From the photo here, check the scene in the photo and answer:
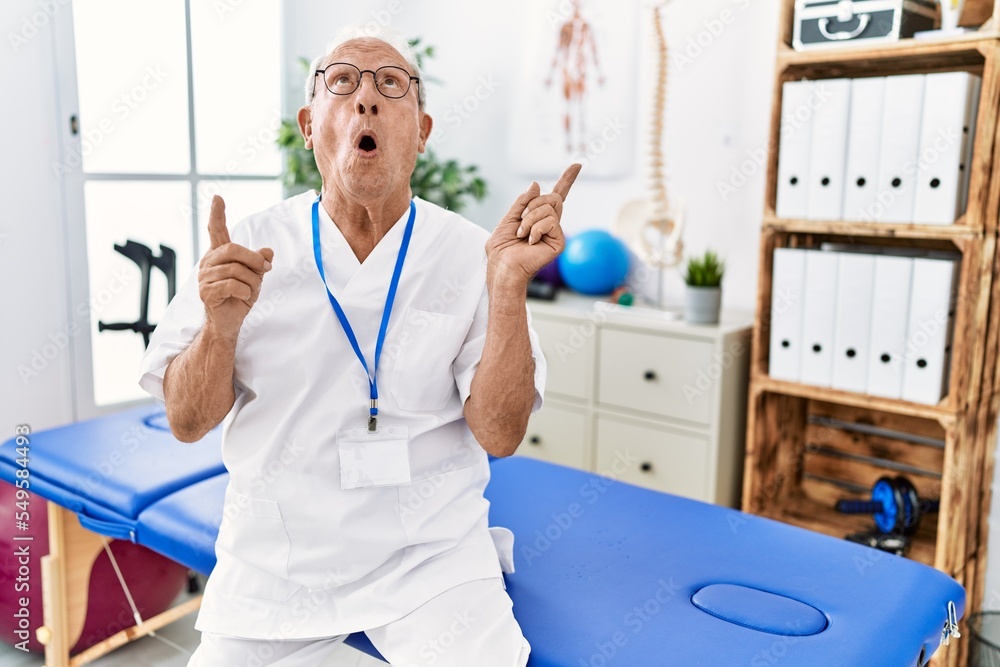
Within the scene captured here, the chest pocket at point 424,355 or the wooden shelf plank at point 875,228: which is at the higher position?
the wooden shelf plank at point 875,228

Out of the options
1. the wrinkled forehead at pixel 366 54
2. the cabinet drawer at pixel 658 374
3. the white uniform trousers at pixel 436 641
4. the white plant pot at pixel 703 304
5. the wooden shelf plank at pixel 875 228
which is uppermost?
the wrinkled forehead at pixel 366 54

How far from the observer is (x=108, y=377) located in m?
2.90

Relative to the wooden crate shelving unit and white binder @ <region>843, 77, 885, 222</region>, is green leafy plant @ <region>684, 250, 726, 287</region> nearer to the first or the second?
the wooden crate shelving unit

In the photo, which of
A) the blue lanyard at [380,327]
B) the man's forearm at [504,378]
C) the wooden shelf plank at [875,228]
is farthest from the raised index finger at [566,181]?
the wooden shelf plank at [875,228]

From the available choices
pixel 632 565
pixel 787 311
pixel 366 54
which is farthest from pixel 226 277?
pixel 787 311

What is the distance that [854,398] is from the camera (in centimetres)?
213

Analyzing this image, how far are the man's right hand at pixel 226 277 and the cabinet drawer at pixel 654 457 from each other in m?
→ 1.60

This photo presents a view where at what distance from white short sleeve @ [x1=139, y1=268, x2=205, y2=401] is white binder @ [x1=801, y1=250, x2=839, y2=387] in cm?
157

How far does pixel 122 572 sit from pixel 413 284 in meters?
1.29

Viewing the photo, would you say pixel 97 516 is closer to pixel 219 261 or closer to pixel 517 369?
pixel 219 261

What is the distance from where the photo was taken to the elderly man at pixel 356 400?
1175 millimetres

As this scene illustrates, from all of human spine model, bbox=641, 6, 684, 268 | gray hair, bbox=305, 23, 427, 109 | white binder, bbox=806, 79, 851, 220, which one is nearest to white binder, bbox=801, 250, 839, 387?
white binder, bbox=806, 79, 851, 220

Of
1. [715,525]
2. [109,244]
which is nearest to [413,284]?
[715,525]

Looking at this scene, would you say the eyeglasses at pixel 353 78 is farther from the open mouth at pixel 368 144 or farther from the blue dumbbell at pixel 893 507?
the blue dumbbell at pixel 893 507
